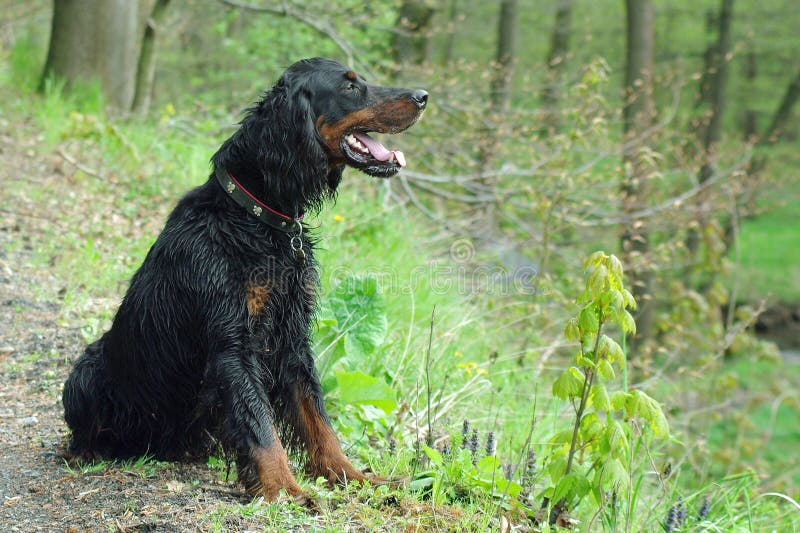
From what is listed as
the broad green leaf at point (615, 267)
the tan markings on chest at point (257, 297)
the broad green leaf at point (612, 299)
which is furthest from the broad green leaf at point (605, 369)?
the tan markings on chest at point (257, 297)

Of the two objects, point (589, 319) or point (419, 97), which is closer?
point (589, 319)

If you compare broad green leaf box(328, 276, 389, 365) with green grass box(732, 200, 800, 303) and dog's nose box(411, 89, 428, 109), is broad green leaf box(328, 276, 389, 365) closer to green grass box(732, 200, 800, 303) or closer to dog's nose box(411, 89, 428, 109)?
dog's nose box(411, 89, 428, 109)

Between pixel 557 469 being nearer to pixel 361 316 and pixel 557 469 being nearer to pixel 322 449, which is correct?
pixel 322 449

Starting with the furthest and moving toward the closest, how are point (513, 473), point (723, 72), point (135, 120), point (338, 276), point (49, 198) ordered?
point (723, 72) < point (135, 120) < point (49, 198) < point (338, 276) < point (513, 473)

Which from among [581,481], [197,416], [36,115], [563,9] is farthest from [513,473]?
[563,9]

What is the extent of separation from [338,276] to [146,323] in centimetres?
257

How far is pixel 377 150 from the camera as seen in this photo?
3549mm

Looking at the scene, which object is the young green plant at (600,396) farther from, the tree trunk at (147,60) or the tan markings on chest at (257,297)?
the tree trunk at (147,60)

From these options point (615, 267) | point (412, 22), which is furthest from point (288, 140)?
point (412, 22)

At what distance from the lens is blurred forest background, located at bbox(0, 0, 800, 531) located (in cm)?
419

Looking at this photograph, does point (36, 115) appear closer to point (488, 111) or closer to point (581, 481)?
point (488, 111)

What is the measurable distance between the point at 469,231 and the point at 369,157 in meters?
5.58

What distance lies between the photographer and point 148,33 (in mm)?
10297

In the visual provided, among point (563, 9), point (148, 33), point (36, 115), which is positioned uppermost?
point (563, 9)
